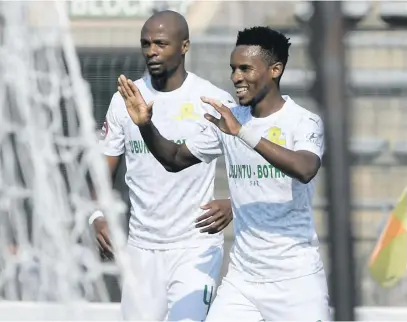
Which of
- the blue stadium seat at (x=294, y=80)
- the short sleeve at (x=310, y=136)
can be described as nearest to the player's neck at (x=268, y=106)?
the short sleeve at (x=310, y=136)

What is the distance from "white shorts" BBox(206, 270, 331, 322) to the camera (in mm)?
3785

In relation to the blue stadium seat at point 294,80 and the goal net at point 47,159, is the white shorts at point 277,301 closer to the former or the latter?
the goal net at point 47,159

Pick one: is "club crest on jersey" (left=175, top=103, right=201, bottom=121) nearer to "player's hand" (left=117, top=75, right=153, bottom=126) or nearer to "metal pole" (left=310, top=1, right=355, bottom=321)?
"player's hand" (left=117, top=75, right=153, bottom=126)

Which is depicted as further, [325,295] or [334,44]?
[325,295]

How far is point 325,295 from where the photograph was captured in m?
3.80

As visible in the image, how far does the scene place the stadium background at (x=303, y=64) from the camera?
192 inches

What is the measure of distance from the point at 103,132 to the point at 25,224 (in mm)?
715

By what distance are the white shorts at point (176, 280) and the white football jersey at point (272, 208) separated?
459 mm

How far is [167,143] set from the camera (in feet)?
12.6

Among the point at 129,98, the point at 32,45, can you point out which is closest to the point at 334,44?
the point at 129,98

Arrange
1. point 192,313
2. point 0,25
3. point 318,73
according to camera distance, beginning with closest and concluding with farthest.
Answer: point 318,73, point 0,25, point 192,313

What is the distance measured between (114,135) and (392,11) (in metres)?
1.28

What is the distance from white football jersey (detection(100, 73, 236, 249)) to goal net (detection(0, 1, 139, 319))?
0.47 m

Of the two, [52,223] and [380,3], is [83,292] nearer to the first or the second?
[52,223]
